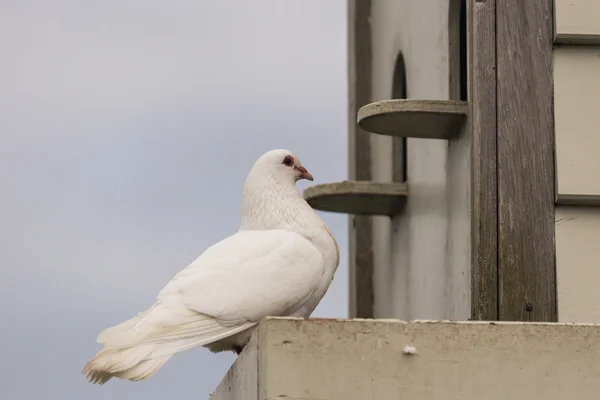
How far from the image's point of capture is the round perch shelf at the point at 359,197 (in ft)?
35.6

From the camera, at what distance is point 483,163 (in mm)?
7871

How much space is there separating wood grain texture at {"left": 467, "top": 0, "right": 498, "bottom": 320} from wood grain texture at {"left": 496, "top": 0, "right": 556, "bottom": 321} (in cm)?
3

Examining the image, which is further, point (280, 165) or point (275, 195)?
point (280, 165)

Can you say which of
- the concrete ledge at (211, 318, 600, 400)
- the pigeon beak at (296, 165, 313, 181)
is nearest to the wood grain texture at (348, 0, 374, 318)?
the pigeon beak at (296, 165, 313, 181)

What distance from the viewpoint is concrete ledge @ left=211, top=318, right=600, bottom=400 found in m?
6.04

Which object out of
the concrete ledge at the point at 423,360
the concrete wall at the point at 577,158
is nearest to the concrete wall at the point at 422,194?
the concrete wall at the point at 577,158

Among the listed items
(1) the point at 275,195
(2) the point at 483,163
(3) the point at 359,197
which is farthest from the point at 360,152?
(1) the point at 275,195

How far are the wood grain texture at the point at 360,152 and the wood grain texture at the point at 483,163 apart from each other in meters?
4.67

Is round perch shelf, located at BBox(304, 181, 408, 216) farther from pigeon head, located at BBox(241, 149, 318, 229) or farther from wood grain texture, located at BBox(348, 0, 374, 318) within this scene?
pigeon head, located at BBox(241, 149, 318, 229)

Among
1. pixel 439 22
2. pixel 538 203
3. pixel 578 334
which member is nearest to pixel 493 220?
pixel 538 203

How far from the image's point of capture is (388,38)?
11.9 m

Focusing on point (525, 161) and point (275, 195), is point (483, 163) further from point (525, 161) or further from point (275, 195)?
point (275, 195)

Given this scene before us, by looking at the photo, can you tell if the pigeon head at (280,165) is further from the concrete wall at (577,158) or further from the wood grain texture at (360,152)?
the wood grain texture at (360,152)

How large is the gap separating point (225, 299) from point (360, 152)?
6037 millimetres
